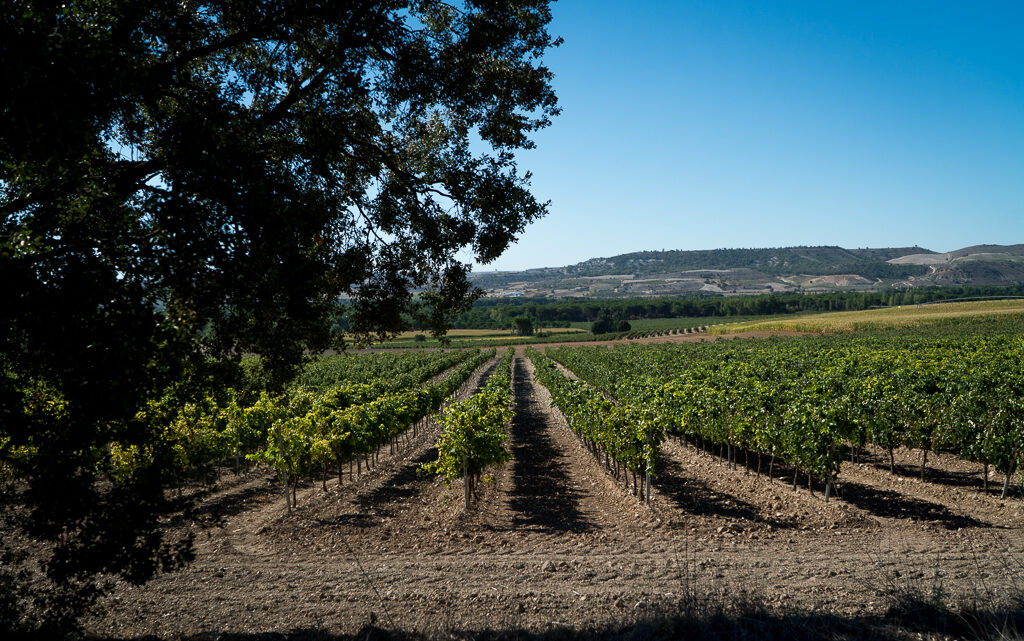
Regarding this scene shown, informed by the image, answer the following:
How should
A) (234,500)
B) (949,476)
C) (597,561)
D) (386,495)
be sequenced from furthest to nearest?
(949,476) → (234,500) → (386,495) → (597,561)

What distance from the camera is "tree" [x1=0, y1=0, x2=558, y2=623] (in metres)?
4.97

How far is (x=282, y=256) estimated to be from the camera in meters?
6.04

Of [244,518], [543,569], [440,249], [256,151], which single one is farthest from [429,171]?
[244,518]

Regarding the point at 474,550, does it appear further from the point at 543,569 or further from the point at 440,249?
the point at 440,249

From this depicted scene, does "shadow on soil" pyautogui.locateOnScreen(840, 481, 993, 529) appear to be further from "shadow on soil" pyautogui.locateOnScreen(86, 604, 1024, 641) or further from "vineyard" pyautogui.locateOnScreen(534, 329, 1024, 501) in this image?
"shadow on soil" pyautogui.locateOnScreen(86, 604, 1024, 641)

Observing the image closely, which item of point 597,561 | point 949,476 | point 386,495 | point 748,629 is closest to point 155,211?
point 748,629

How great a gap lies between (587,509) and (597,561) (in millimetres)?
3774

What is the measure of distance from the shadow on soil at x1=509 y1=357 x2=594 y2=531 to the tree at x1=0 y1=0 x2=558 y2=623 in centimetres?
778

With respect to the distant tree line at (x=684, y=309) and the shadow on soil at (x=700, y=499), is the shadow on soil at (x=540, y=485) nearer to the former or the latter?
the shadow on soil at (x=700, y=499)

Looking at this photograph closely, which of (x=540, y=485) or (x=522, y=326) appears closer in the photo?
(x=540, y=485)

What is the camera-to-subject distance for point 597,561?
1015 centimetres

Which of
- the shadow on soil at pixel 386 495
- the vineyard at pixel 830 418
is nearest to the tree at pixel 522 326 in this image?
the vineyard at pixel 830 418

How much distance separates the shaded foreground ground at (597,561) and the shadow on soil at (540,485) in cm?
10

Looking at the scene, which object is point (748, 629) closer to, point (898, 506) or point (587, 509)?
point (587, 509)
